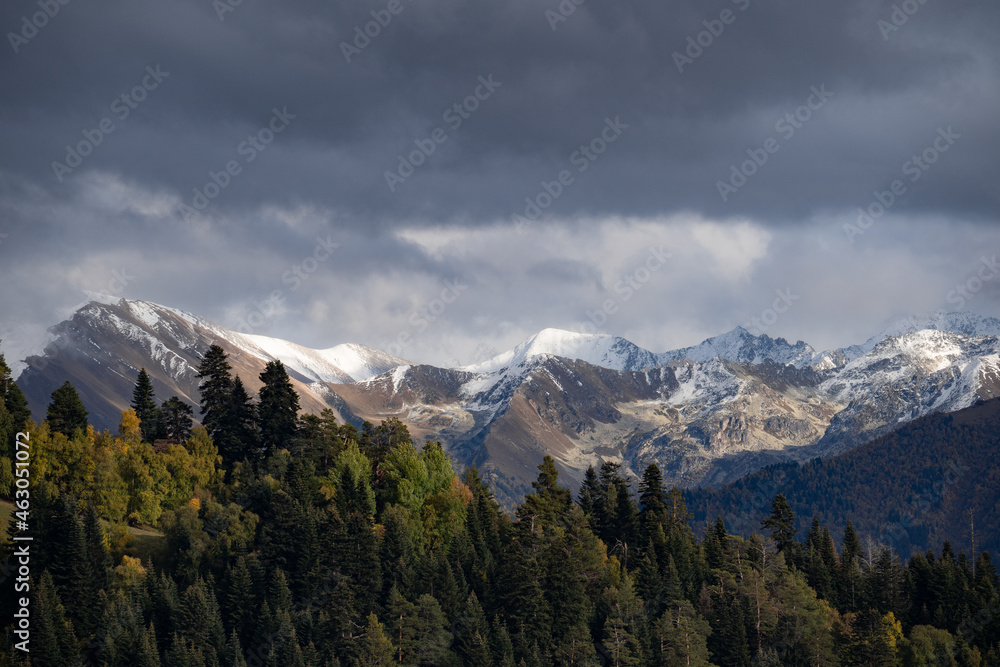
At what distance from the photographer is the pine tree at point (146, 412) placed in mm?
152625

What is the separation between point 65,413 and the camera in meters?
140

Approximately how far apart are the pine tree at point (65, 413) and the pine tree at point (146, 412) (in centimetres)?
1153

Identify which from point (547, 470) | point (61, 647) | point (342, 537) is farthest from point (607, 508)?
point (61, 647)

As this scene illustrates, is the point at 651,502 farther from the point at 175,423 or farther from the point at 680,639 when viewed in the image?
the point at 175,423

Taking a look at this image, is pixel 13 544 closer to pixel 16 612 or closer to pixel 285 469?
pixel 16 612

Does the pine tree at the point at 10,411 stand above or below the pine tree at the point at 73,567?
above

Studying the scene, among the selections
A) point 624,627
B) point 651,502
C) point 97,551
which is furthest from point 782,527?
point 97,551

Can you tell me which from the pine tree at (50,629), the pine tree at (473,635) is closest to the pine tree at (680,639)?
the pine tree at (473,635)

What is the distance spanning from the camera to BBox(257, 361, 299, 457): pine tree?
152375mm

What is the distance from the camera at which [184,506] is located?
135375mm

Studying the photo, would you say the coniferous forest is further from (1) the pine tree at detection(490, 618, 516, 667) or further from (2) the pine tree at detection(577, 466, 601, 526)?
(2) the pine tree at detection(577, 466, 601, 526)

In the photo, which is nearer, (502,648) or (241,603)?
(241,603)

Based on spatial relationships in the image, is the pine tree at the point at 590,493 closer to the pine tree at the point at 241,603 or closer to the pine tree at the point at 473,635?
the pine tree at the point at 473,635

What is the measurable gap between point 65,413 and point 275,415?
96.6 feet
